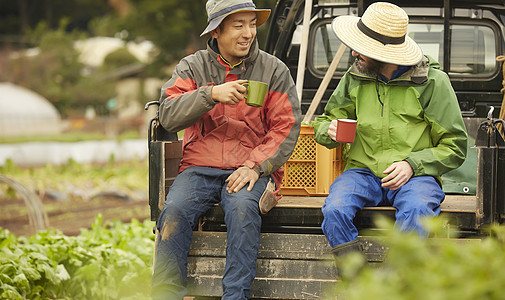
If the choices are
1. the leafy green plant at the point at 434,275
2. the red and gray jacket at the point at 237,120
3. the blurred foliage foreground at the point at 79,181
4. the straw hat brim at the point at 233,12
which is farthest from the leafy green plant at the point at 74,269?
the blurred foliage foreground at the point at 79,181

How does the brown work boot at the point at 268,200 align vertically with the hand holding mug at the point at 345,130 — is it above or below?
below

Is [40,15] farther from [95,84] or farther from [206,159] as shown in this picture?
[206,159]

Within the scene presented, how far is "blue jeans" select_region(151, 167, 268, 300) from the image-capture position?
Result: 11.6 feet

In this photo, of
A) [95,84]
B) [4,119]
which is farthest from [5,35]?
[4,119]

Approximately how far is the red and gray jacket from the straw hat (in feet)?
1.32

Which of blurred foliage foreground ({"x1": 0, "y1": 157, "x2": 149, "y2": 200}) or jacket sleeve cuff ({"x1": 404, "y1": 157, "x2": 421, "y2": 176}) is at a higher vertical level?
jacket sleeve cuff ({"x1": 404, "y1": 157, "x2": 421, "y2": 176})

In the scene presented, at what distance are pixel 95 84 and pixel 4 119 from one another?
5.24m

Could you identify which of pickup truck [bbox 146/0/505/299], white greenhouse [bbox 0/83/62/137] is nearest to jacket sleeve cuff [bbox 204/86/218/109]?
pickup truck [bbox 146/0/505/299]

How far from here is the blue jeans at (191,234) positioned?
11.6 ft

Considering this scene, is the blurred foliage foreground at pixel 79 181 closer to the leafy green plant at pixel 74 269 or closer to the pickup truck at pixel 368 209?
the leafy green plant at pixel 74 269

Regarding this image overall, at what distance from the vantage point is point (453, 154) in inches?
147

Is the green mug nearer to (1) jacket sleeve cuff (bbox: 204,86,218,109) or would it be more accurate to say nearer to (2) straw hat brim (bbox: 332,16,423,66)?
(1) jacket sleeve cuff (bbox: 204,86,218,109)

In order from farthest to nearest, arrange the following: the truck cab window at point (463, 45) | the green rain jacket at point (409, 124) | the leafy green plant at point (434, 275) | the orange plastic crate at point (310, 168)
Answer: the truck cab window at point (463, 45) < the orange plastic crate at point (310, 168) < the green rain jacket at point (409, 124) < the leafy green plant at point (434, 275)

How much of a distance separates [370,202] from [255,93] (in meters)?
0.78
